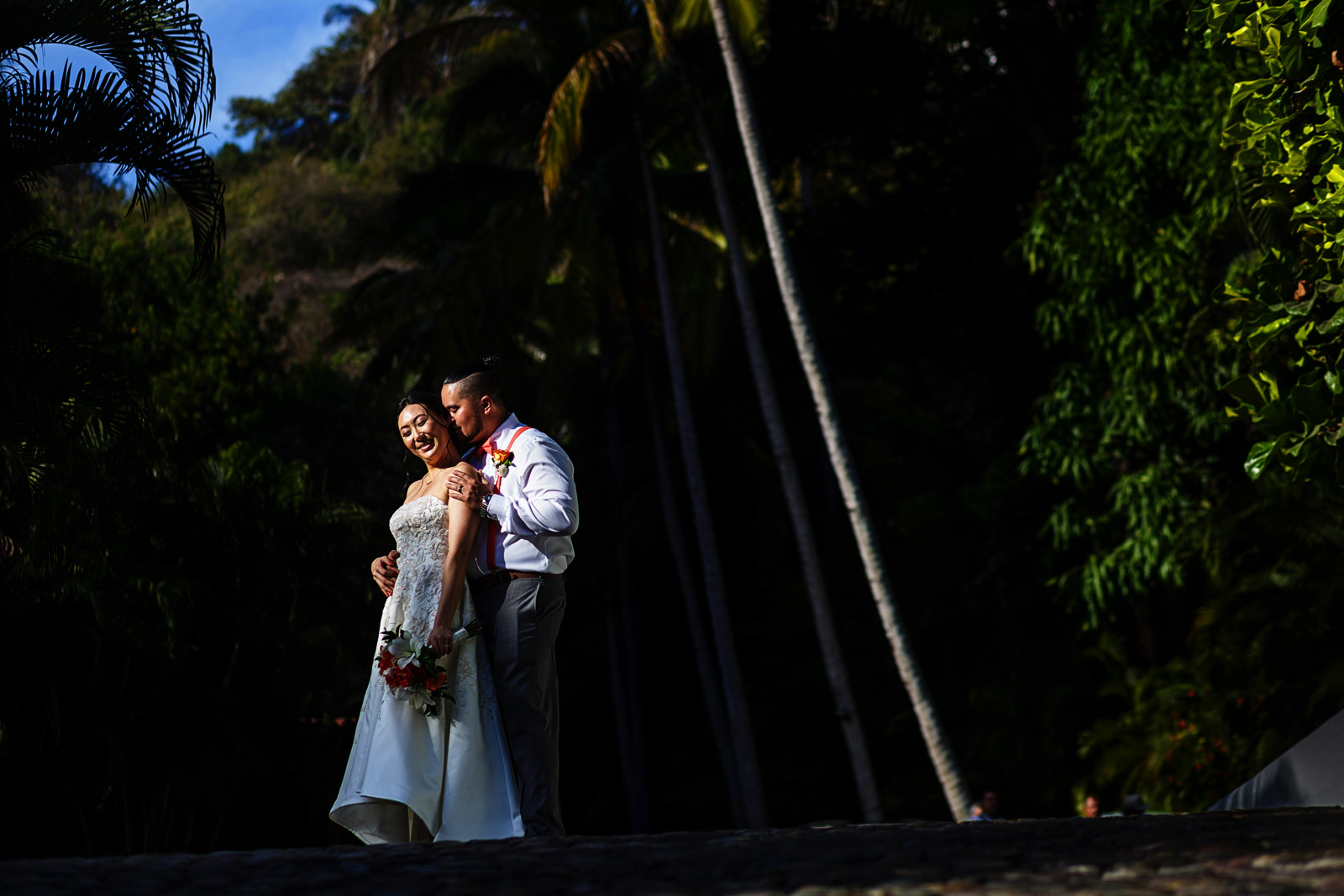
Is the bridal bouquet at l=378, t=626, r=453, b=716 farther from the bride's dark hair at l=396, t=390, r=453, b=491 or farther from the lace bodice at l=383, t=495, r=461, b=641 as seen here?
the bride's dark hair at l=396, t=390, r=453, b=491

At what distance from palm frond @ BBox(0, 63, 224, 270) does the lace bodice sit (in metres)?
3.45

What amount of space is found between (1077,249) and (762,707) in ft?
38.3

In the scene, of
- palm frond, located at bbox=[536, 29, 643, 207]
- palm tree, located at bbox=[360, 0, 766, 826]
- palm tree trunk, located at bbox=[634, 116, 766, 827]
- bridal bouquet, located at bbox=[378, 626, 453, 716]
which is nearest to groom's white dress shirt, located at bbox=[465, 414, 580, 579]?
bridal bouquet, located at bbox=[378, 626, 453, 716]

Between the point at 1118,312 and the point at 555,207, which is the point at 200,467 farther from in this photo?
the point at 1118,312

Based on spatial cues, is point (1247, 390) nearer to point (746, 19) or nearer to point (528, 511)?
point (528, 511)

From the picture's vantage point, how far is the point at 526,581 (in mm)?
4914

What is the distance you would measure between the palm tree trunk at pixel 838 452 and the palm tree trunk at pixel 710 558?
15.3 feet

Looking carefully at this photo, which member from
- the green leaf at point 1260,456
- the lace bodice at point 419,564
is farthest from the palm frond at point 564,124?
the green leaf at point 1260,456

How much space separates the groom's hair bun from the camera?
5.13 meters

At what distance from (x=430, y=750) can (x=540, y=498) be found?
961 mm

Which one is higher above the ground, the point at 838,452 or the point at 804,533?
the point at 838,452

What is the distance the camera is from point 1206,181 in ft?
40.5

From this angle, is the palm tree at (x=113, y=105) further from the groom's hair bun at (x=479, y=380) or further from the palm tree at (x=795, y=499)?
the palm tree at (x=795, y=499)

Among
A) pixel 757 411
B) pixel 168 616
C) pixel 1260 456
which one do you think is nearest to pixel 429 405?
pixel 1260 456
